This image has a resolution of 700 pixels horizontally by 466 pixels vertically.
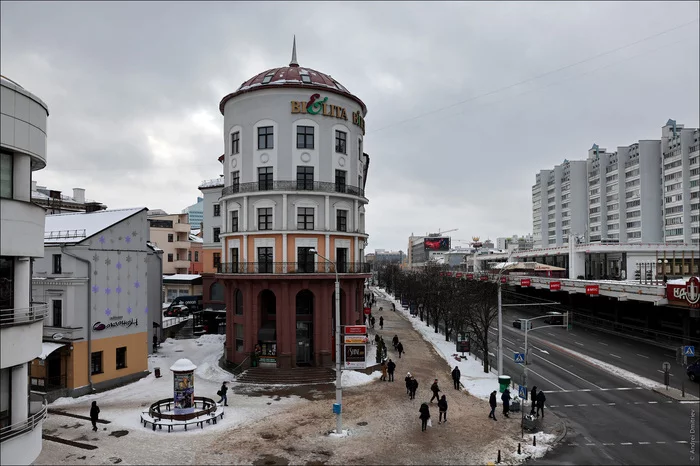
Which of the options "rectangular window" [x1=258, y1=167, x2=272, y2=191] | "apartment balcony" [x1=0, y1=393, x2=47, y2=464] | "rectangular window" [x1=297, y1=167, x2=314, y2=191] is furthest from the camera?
"rectangular window" [x1=258, y1=167, x2=272, y2=191]

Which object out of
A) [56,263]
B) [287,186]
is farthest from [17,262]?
[287,186]

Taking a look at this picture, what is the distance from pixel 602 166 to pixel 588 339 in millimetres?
89500

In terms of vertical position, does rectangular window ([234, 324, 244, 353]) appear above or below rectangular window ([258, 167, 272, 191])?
below

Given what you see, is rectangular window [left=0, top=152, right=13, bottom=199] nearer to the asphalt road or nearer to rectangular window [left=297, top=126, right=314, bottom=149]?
the asphalt road

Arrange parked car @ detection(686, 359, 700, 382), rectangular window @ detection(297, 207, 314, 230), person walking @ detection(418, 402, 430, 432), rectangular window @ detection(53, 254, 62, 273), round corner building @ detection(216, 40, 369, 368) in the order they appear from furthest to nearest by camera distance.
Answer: rectangular window @ detection(297, 207, 314, 230)
round corner building @ detection(216, 40, 369, 368)
parked car @ detection(686, 359, 700, 382)
rectangular window @ detection(53, 254, 62, 273)
person walking @ detection(418, 402, 430, 432)

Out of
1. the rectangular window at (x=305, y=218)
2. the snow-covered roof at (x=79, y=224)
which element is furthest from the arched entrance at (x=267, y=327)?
the snow-covered roof at (x=79, y=224)

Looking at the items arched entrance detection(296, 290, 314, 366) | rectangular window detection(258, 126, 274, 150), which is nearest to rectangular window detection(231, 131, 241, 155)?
rectangular window detection(258, 126, 274, 150)

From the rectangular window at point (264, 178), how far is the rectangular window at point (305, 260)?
6.01 meters

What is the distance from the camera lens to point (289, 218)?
4172 cm

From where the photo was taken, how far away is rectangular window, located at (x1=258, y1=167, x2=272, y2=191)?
42.2m

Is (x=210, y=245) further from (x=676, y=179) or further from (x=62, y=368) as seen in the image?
(x=676, y=179)

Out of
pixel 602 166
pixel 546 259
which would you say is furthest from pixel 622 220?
pixel 546 259

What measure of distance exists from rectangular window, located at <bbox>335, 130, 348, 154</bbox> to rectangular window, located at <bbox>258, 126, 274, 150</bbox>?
559cm

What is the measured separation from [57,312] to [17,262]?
895 inches
